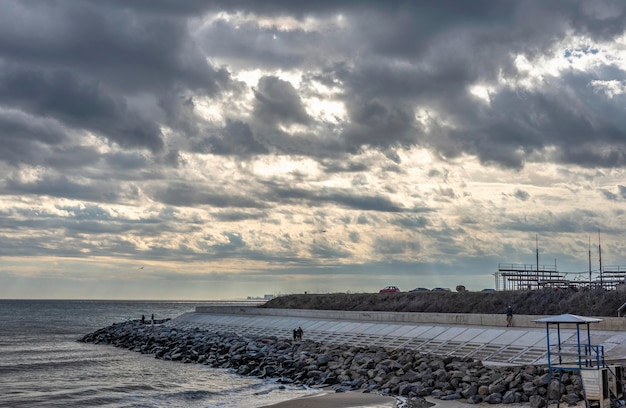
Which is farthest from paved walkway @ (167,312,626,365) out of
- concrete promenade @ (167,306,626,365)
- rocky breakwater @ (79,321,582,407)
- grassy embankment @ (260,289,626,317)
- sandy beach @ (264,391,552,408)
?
grassy embankment @ (260,289,626,317)

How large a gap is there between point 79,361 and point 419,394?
3032cm

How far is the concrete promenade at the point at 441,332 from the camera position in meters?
31.1

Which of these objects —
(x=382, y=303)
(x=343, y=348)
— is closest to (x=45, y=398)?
(x=343, y=348)

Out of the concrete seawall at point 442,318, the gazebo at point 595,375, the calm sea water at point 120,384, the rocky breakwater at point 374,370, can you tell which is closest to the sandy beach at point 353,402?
the rocky breakwater at point 374,370

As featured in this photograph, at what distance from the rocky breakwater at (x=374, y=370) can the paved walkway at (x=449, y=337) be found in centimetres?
192

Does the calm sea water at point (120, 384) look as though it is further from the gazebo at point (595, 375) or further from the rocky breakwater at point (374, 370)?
the gazebo at point (595, 375)

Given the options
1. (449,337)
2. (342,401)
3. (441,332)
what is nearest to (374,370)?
(342,401)

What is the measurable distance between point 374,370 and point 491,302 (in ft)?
84.8

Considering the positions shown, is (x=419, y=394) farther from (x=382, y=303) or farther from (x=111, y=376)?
(x=382, y=303)

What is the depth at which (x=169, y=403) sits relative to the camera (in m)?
30.4

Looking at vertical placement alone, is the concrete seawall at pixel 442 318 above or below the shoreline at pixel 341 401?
above

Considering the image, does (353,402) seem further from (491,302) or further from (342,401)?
(491,302)

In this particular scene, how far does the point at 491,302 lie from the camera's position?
54719 mm

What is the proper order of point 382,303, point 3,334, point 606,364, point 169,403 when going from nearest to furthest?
point 606,364 → point 169,403 → point 382,303 → point 3,334
